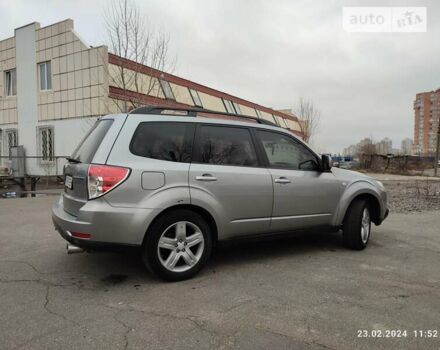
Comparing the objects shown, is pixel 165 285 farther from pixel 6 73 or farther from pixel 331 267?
pixel 6 73

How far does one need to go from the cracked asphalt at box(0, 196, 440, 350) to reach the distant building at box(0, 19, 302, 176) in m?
10.5

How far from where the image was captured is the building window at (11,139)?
61.1 ft

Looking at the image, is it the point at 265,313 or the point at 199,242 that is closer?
the point at 265,313

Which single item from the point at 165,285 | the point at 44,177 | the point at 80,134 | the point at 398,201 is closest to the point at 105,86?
the point at 80,134

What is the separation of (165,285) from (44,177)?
42.9 ft

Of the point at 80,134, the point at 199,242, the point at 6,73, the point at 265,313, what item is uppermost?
the point at 6,73

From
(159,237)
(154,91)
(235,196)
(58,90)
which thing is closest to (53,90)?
(58,90)

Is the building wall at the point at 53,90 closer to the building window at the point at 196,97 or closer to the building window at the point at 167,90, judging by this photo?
the building window at the point at 167,90

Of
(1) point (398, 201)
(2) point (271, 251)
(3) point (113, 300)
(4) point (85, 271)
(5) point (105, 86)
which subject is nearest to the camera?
(3) point (113, 300)

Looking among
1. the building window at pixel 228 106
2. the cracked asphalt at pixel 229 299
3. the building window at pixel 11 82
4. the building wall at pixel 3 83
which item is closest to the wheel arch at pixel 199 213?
the cracked asphalt at pixel 229 299

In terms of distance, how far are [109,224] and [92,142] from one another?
992mm

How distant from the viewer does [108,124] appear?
3930 millimetres

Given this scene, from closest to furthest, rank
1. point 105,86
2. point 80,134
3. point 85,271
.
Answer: point 85,271, point 105,86, point 80,134

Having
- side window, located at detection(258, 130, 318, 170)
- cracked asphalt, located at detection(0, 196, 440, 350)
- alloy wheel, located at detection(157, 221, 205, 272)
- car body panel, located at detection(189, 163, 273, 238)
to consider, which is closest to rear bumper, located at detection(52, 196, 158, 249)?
alloy wheel, located at detection(157, 221, 205, 272)
